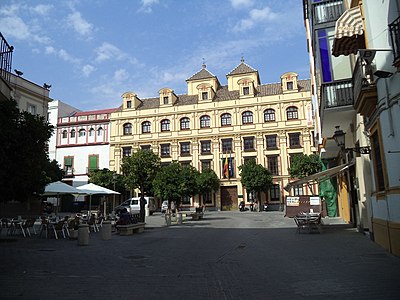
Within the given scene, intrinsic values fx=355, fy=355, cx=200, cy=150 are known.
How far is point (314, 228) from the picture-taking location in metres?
17.1

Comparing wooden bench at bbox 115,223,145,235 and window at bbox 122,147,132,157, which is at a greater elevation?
window at bbox 122,147,132,157

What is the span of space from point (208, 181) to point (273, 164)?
354 inches

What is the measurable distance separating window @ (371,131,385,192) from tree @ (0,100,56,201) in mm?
10179

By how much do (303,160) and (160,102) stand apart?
73.9ft

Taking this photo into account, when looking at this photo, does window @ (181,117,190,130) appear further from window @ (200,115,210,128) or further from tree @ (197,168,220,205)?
tree @ (197,168,220,205)

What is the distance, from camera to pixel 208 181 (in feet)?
143

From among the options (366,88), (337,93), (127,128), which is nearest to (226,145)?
(127,128)

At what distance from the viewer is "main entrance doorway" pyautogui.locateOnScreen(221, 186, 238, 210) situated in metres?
46.2

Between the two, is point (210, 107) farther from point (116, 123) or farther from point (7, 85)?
point (7, 85)

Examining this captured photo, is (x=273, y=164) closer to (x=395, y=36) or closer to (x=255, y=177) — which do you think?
(x=255, y=177)

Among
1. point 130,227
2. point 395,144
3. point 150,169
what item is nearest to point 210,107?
point 150,169

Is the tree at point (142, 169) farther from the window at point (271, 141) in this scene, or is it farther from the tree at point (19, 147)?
the window at point (271, 141)

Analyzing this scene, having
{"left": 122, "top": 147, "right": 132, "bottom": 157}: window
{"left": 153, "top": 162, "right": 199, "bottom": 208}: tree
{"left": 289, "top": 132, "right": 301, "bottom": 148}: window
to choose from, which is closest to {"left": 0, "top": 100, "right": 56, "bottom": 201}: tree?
{"left": 153, "top": 162, "right": 199, "bottom": 208}: tree

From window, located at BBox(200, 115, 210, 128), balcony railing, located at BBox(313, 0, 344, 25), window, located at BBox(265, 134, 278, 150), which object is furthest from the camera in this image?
window, located at BBox(200, 115, 210, 128)
